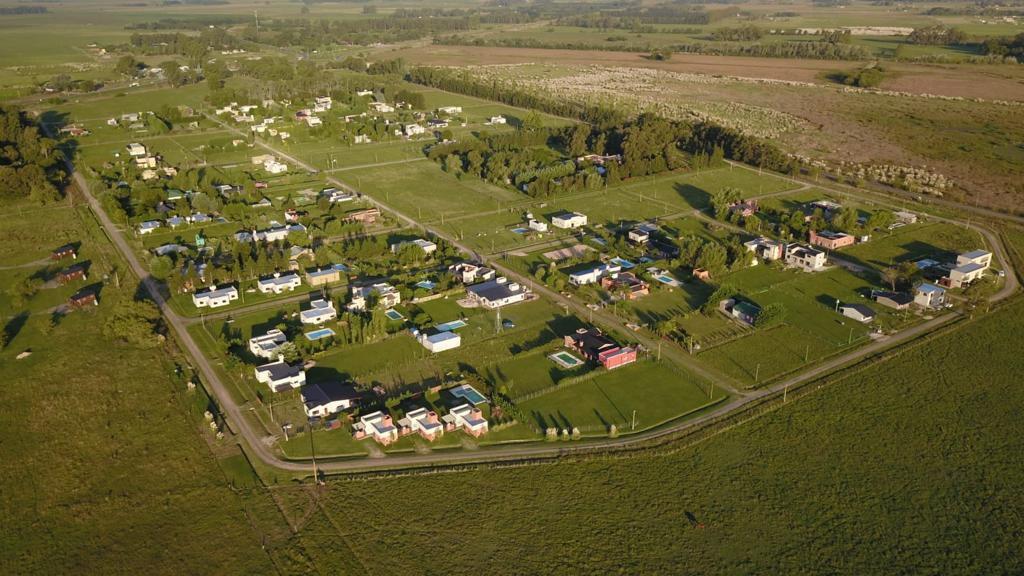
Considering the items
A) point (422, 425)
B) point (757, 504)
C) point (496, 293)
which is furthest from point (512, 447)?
point (496, 293)

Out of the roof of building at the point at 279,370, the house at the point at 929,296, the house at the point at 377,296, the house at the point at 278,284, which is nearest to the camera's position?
the roof of building at the point at 279,370

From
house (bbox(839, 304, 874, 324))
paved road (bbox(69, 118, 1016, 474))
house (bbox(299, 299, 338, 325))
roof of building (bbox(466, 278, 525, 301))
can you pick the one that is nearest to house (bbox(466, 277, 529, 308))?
roof of building (bbox(466, 278, 525, 301))

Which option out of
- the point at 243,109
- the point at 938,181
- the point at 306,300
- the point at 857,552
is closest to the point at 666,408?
the point at 857,552

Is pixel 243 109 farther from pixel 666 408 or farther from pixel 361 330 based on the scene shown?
pixel 666 408

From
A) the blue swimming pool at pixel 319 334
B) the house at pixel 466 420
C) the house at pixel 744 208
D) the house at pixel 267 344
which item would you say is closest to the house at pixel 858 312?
the house at pixel 744 208

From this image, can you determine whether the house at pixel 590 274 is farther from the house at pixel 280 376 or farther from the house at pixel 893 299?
the house at pixel 280 376

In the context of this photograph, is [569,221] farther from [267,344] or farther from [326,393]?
[326,393]
